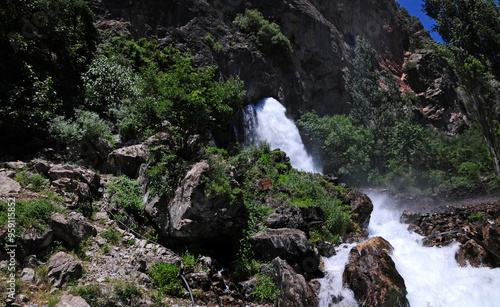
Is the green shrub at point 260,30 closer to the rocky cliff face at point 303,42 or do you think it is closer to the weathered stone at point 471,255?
the rocky cliff face at point 303,42

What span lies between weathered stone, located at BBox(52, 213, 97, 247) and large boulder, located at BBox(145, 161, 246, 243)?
1.89m

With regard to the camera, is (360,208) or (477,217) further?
(360,208)

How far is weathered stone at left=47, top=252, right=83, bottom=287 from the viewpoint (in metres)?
5.27

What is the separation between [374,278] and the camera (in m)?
6.76

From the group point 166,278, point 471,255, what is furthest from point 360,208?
point 166,278

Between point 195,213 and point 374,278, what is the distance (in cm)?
471

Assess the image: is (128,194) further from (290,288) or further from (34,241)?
(290,288)

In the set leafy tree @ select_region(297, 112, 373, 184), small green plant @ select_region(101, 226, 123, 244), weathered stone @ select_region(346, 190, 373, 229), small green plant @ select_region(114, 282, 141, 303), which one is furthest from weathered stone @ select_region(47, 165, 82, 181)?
leafy tree @ select_region(297, 112, 373, 184)

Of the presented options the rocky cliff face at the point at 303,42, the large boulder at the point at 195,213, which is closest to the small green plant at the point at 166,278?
the large boulder at the point at 195,213

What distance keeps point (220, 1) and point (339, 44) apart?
52.5 ft

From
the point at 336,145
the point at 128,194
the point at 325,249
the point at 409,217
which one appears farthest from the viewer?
the point at 336,145

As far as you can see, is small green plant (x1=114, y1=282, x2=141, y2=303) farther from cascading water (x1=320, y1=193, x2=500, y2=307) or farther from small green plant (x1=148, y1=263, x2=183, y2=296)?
cascading water (x1=320, y1=193, x2=500, y2=307)

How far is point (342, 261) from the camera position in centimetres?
856

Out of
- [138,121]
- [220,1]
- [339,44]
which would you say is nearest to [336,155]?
[339,44]
